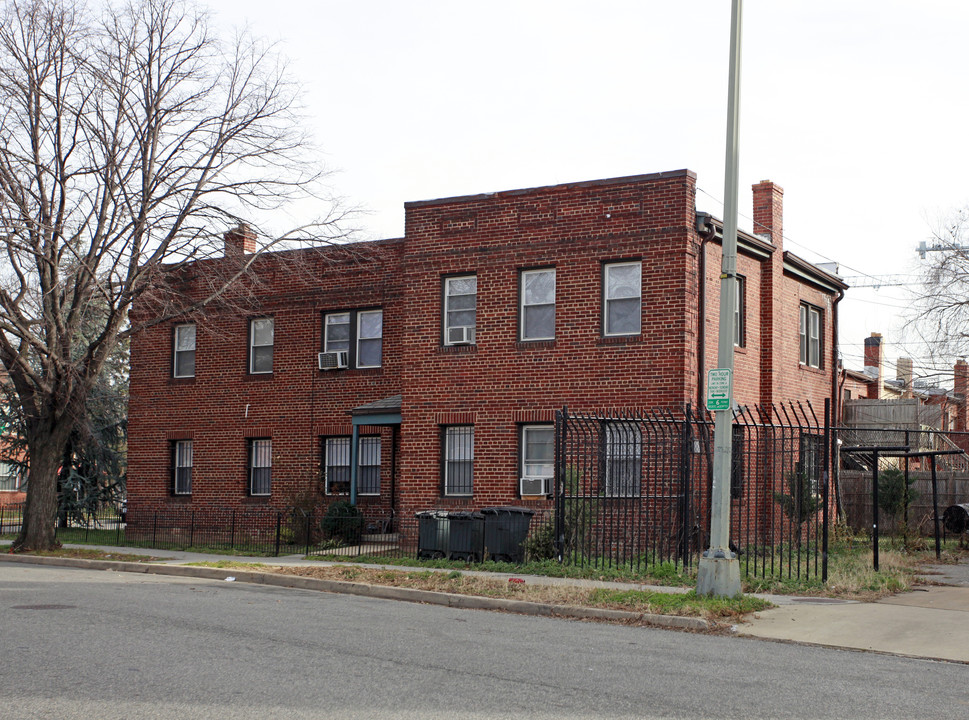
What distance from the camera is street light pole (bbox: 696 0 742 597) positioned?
43.9 feet

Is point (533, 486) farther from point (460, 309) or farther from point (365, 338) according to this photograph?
point (365, 338)

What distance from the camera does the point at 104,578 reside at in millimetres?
17578

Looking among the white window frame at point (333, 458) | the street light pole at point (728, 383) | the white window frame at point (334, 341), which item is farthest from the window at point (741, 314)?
the white window frame at point (333, 458)

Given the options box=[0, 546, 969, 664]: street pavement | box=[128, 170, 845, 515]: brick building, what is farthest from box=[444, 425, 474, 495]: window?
box=[0, 546, 969, 664]: street pavement

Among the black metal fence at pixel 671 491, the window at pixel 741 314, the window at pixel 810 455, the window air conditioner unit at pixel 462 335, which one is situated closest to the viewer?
the window at pixel 810 455

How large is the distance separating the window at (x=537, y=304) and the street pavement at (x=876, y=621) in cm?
681

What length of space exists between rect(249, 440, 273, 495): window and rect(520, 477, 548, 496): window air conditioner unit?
794cm

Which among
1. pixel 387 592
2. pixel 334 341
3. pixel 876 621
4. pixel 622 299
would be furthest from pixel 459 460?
pixel 876 621

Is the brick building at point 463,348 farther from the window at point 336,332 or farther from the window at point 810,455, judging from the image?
the window at point 810,455

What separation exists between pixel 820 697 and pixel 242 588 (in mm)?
10243

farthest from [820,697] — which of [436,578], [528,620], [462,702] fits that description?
[436,578]

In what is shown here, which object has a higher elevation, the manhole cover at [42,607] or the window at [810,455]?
the window at [810,455]

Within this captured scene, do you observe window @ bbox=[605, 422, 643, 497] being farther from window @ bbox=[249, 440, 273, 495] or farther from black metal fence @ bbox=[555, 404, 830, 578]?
window @ bbox=[249, 440, 273, 495]

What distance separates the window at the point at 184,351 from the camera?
28219 mm
